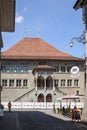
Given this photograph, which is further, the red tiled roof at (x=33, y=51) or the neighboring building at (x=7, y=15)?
the red tiled roof at (x=33, y=51)

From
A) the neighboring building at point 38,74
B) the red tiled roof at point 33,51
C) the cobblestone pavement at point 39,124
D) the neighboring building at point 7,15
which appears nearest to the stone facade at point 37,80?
the neighboring building at point 38,74

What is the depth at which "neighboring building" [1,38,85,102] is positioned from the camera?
107 m

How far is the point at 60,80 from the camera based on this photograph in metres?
110

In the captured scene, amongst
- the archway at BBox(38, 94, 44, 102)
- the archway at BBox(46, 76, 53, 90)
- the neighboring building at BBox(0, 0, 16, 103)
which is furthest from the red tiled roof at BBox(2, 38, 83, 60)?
the neighboring building at BBox(0, 0, 16, 103)

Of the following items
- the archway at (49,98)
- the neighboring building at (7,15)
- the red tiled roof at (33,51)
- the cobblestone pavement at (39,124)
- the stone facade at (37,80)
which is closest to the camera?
the cobblestone pavement at (39,124)

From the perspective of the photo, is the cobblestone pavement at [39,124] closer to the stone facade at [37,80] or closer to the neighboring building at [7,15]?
the neighboring building at [7,15]

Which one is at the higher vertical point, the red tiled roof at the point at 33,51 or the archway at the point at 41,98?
the red tiled roof at the point at 33,51

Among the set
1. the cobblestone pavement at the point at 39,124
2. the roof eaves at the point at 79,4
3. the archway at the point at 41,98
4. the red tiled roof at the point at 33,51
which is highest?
the roof eaves at the point at 79,4

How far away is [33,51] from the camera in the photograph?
11350 centimetres

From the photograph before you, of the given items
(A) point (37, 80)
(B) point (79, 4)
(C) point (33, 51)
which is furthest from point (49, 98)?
(B) point (79, 4)

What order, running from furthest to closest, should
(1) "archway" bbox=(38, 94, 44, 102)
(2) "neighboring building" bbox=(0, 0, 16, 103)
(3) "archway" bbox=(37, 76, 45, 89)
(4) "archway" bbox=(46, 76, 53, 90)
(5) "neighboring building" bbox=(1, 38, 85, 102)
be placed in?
1. (4) "archway" bbox=(46, 76, 53, 90)
2. (5) "neighboring building" bbox=(1, 38, 85, 102)
3. (3) "archway" bbox=(37, 76, 45, 89)
4. (1) "archway" bbox=(38, 94, 44, 102)
5. (2) "neighboring building" bbox=(0, 0, 16, 103)

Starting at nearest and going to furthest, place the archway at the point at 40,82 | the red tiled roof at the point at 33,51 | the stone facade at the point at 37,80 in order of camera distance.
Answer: the stone facade at the point at 37,80 < the archway at the point at 40,82 < the red tiled roof at the point at 33,51

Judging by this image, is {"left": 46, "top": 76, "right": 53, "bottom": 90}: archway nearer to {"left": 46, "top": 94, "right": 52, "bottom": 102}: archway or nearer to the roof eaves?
{"left": 46, "top": 94, "right": 52, "bottom": 102}: archway

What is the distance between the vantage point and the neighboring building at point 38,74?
350ft
